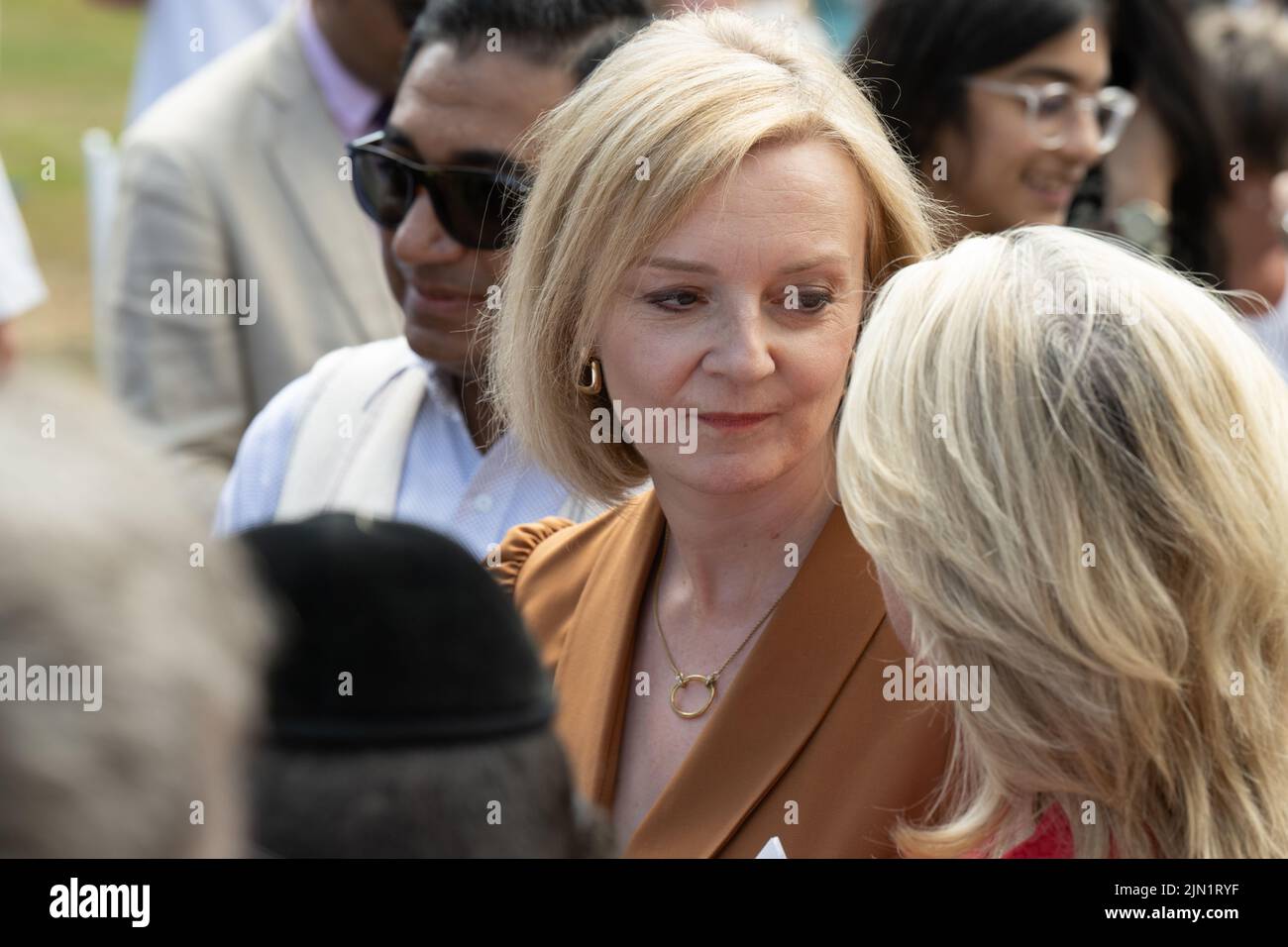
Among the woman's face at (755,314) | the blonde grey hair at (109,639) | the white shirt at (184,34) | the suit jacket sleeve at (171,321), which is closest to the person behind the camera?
the blonde grey hair at (109,639)

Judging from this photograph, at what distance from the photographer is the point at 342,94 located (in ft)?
11.5

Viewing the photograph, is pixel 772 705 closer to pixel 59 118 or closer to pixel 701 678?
pixel 701 678

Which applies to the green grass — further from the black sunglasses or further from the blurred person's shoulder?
the black sunglasses

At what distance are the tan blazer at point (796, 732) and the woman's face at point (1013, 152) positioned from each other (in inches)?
64.1

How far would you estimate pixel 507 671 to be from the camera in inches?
36.9

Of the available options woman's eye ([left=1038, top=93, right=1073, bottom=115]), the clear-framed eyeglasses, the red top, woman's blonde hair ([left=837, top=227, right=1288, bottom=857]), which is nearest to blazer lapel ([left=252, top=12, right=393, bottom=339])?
the clear-framed eyeglasses

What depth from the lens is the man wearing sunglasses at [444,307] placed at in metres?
2.59

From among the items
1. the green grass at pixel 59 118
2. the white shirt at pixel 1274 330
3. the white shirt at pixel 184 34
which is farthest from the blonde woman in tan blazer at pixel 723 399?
the green grass at pixel 59 118

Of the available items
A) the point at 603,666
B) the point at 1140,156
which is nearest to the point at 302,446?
the point at 603,666

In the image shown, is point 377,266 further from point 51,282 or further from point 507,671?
point 51,282

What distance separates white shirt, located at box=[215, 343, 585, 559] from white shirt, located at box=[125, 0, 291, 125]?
273 centimetres

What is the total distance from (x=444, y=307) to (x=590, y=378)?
45 cm

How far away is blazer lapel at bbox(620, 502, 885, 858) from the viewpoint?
1.87 m

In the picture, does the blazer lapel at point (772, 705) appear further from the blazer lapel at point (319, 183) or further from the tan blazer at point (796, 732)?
the blazer lapel at point (319, 183)
